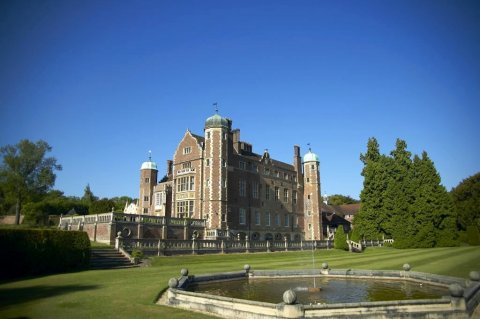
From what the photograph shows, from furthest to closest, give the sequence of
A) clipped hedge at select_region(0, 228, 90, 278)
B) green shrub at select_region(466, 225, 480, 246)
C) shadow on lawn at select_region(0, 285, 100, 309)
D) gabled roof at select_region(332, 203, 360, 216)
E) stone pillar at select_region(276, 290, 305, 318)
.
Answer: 1. gabled roof at select_region(332, 203, 360, 216)
2. green shrub at select_region(466, 225, 480, 246)
3. clipped hedge at select_region(0, 228, 90, 278)
4. shadow on lawn at select_region(0, 285, 100, 309)
5. stone pillar at select_region(276, 290, 305, 318)

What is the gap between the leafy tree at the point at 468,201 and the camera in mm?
54719

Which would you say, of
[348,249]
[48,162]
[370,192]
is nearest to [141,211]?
[48,162]

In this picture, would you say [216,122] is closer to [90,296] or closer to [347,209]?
[90,296]

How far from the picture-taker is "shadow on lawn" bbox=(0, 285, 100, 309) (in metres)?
12.1

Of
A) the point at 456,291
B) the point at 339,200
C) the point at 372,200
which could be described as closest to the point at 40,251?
the point at 456,291

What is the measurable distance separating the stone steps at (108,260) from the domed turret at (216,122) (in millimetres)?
22567

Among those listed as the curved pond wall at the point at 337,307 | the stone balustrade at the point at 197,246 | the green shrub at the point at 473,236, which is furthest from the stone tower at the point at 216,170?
the green shrub at the point at 473,236

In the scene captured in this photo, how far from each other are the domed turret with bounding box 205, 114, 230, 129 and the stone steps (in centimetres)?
2257

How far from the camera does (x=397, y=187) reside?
48969 mm

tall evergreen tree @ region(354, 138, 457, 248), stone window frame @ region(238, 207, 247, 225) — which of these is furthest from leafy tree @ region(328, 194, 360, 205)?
stone window frame @ region(238, 207, 247, 225)

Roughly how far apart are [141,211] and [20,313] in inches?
1749

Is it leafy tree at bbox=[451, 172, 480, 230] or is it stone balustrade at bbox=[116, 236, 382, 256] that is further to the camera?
leafy tree at bbox=[451, 172, 480, 230]

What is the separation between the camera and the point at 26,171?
59.7m

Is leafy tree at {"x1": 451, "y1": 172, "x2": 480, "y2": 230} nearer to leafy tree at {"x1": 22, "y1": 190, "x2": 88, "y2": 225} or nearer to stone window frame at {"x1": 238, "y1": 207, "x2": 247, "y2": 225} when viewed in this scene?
stone window frame at {"x1": 238, "y1": 207, "x2": 247, "y2": 225}
